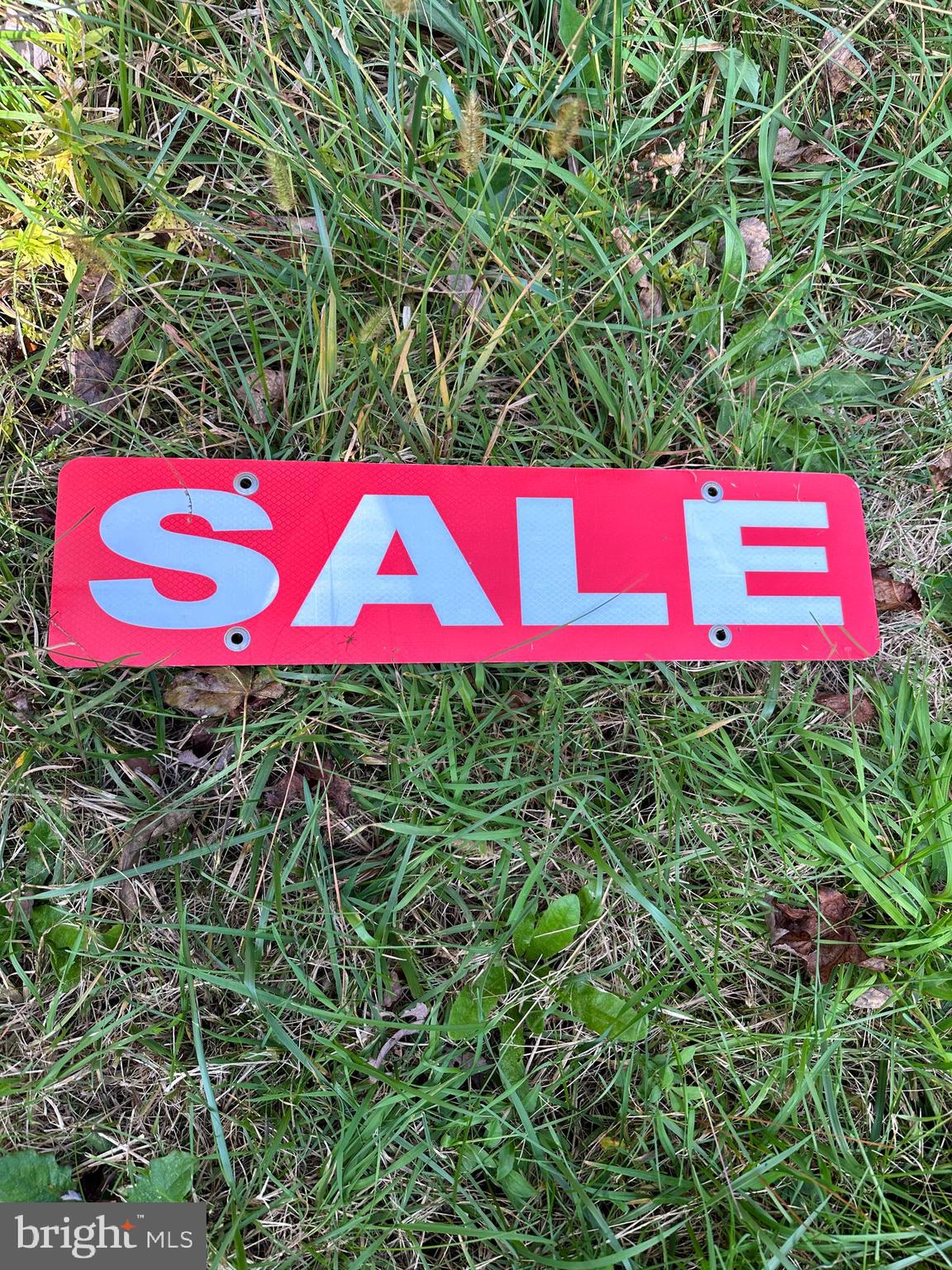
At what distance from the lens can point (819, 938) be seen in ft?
5.35

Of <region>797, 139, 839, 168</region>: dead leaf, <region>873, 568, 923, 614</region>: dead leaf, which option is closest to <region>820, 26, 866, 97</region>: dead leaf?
<region>797, 139, 839, 168</region>: dead leaf

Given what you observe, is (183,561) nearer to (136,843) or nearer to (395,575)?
(395,575)

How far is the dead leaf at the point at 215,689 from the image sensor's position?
1.53m

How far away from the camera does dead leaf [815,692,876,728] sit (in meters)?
1.74

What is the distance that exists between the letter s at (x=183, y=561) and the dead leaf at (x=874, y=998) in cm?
137

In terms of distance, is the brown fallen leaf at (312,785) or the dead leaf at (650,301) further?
the dead leaf at (650,301)

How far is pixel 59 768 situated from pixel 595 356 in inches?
51.4

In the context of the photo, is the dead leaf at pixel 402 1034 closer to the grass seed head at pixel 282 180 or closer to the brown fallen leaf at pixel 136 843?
the brown fallen leaf at pixel 136 843

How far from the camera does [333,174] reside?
1623mm

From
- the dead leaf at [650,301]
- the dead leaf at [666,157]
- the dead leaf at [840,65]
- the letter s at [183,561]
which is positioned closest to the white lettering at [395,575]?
the letter s at [183,561]

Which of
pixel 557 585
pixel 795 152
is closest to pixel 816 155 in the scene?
pixel 795 152

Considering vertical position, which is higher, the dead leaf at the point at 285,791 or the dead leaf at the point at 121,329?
the dead leaf at the point at 121,329

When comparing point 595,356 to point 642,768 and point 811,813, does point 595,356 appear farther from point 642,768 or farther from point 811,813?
point 811,813

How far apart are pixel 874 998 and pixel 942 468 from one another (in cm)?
113
